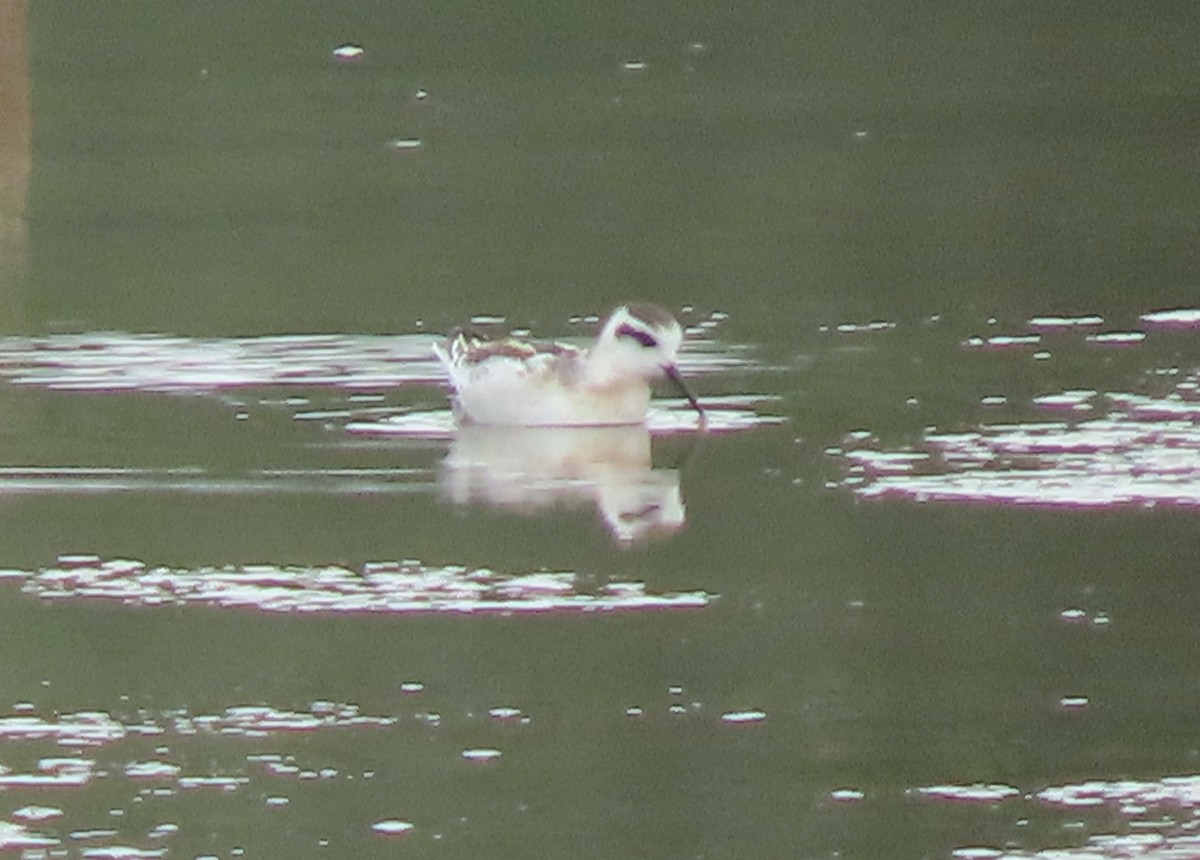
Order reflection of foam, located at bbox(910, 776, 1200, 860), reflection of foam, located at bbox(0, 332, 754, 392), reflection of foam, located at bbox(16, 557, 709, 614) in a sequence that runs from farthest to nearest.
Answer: reflection of foam, located at bbox(0, 332, 754, 392), reflection of foam, located at bbox(16, 557, 709, 614), reflection of foam, located at bbox(910, 776, 1200, 860)

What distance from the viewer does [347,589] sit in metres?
9.31

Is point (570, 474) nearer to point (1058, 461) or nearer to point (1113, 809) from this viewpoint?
point (1058, 461)

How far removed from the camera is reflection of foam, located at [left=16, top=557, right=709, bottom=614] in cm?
914

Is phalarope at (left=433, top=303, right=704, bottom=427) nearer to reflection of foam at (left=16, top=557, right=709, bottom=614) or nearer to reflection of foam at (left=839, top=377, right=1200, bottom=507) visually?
reflection of foam at (left=839, top=377, right=1200, bottom=507)

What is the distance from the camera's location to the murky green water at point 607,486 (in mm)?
7715

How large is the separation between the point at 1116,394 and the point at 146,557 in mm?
3445

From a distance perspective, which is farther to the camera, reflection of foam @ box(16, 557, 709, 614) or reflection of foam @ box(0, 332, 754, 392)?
reflection of foam @ box(0, 332, 754, 392)

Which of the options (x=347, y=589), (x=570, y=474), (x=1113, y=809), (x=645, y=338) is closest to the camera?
(x=1113, y=809)

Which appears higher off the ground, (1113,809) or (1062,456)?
(1062,456)

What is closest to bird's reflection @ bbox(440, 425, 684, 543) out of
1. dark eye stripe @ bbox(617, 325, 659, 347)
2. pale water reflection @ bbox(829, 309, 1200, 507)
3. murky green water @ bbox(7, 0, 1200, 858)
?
murky green water @ bbox(7, 0, 1200, 858)

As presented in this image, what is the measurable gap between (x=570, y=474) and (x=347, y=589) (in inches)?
63.5

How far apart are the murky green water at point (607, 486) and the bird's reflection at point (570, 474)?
28mm

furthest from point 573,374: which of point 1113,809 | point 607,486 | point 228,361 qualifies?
point 1113,809

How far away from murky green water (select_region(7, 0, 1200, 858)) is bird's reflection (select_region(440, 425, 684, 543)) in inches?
1.1
